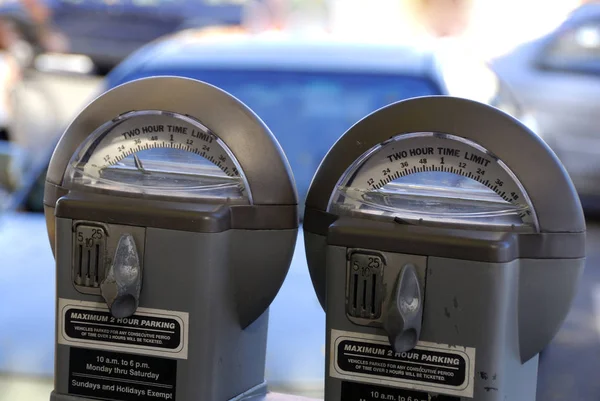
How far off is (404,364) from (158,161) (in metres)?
0.58

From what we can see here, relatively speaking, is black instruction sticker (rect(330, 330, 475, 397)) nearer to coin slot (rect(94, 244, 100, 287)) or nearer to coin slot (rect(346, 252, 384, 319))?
coin slot (rect(346, 252, 384, 319))

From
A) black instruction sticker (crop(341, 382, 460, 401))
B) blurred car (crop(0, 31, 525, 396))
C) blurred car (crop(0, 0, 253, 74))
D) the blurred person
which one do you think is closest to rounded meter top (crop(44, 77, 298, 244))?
black instruction sticker (crop(341, 382, 460, 401))

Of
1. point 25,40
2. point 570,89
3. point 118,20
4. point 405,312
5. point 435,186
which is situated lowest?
point 405,312

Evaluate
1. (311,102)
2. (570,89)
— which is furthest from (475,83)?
(570,89)

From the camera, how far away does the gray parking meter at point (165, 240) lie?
1.65 m

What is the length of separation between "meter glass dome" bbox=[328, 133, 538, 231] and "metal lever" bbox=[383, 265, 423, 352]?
0.10 metres

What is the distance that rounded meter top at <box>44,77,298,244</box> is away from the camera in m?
1.70

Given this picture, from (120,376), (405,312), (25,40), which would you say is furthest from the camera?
(25,40)

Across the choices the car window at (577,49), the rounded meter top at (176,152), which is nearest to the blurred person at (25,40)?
the car window at (577,49)

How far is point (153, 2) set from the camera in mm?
12297

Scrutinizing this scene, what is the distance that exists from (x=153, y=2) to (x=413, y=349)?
444 inches

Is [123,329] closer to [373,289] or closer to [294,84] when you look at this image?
[373,289]

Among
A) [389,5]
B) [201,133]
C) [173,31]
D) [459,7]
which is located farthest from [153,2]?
[201,133]

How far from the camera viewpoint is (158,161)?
1774mm
